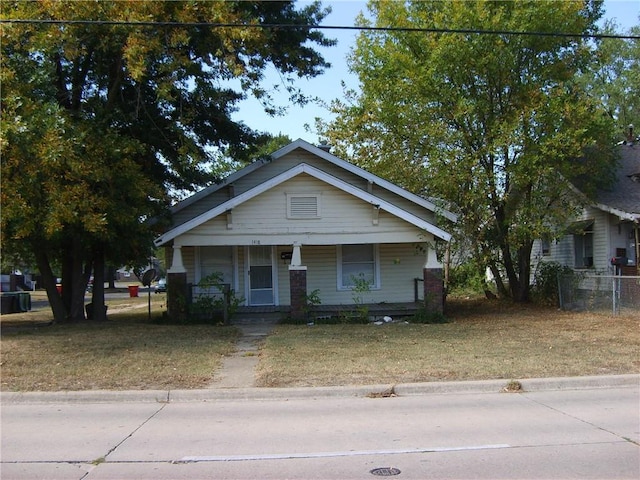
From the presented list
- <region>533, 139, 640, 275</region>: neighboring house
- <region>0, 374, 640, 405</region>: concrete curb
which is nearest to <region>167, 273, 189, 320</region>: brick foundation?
<region>0, 374, 640, 405</region>: concrete curb

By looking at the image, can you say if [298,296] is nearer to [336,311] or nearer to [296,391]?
[336,311]

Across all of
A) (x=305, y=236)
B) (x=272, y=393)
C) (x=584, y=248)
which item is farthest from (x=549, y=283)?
(x=272, y=393)

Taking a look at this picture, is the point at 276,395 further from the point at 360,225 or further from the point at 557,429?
the point at 360,225

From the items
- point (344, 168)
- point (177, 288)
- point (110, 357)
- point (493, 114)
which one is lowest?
point (110, 357)

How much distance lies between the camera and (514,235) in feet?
58.4

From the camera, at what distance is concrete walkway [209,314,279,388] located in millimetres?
9180

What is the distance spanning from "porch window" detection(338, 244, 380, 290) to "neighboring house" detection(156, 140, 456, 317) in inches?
1.3

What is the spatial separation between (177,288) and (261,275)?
3.48 meters

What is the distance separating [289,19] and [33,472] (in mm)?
12815

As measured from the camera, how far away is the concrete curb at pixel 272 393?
8.48 meters

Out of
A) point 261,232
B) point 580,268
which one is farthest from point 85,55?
point 580,268

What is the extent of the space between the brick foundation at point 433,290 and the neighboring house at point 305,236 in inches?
1.1

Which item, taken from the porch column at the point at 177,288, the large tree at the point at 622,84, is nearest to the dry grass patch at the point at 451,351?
the porch column at the point at 177,288

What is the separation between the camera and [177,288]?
16.2 metres
